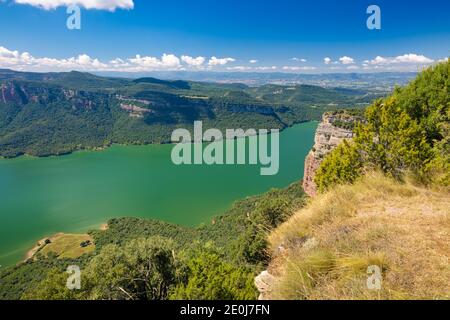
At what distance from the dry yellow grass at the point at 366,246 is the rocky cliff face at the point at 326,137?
33271 mm

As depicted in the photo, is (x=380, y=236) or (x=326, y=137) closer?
(x=380, y=236)

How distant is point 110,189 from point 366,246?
216 feet

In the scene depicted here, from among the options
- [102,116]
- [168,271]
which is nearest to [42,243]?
[168,271]

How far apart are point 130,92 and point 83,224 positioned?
120 m

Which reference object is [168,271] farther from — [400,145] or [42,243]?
[42,243]

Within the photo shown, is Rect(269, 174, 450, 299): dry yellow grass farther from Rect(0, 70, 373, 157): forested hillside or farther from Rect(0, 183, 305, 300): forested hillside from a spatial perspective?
Rect(0, 70, 373, 157): forested hillside

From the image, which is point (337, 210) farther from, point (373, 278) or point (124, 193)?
point (124, 193)

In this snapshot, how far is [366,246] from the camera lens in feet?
12.0

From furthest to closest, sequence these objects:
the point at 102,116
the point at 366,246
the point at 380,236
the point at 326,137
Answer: the point at 102,116 < the point at 326,137 < the point at 380,236 < the point at 366,246

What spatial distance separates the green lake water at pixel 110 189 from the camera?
45.9 m

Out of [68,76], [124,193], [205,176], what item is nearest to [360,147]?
[124,193]

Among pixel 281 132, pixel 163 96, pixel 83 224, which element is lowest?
pixel 83 224

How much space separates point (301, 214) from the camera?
5363mm

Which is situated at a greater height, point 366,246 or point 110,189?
point 366,246
